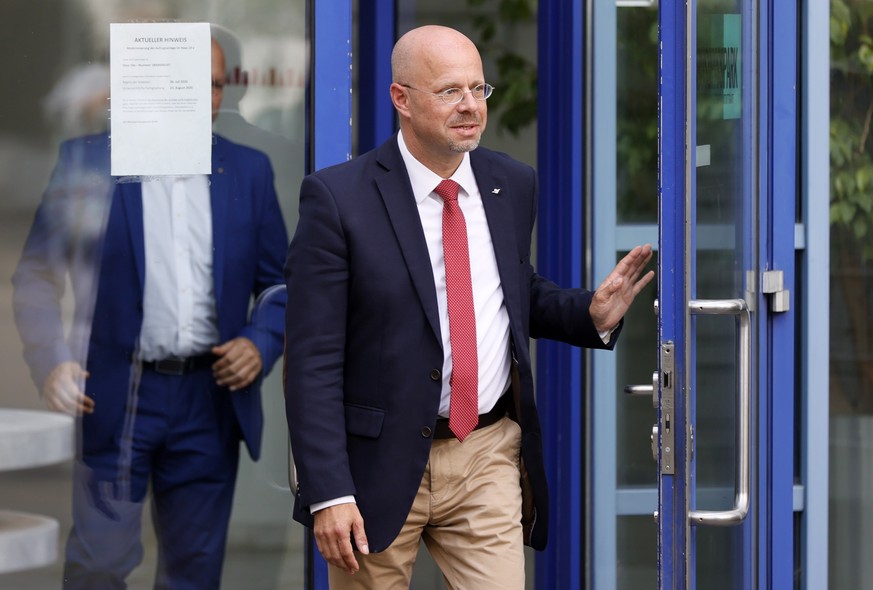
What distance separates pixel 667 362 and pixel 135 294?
4.28 feet

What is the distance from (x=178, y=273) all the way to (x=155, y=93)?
44 cm

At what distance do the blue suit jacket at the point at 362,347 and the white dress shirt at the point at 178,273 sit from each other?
618 millimetres

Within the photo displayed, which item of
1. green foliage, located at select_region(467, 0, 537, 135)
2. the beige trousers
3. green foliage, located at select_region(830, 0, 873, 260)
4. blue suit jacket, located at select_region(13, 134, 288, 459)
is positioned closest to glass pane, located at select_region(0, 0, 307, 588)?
blue suit jacket, located at select_region(13, 134, 288, 459)

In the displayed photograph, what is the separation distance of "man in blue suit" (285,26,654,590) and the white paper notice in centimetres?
61

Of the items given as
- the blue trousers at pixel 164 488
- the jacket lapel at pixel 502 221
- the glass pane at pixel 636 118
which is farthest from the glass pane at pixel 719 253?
the blue trousers at pixel 164 488

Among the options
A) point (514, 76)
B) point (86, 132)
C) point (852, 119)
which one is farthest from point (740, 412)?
point (514, 76)

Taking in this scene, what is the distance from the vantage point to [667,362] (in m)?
3.02

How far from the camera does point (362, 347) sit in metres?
2.89

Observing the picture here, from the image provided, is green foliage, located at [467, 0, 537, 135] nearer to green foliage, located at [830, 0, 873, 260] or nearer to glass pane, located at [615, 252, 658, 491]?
glass pane, located at [615, 252, 658, 491]

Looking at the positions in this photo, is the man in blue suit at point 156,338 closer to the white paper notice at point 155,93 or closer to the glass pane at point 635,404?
the white paper notice at point 155,93

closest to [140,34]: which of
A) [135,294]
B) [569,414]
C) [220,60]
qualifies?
[220,60]

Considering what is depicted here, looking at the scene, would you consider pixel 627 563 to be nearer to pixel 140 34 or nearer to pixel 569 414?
pixel 569 414

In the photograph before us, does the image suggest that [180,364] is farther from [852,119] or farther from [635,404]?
[852,119]

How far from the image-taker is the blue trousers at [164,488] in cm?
349
